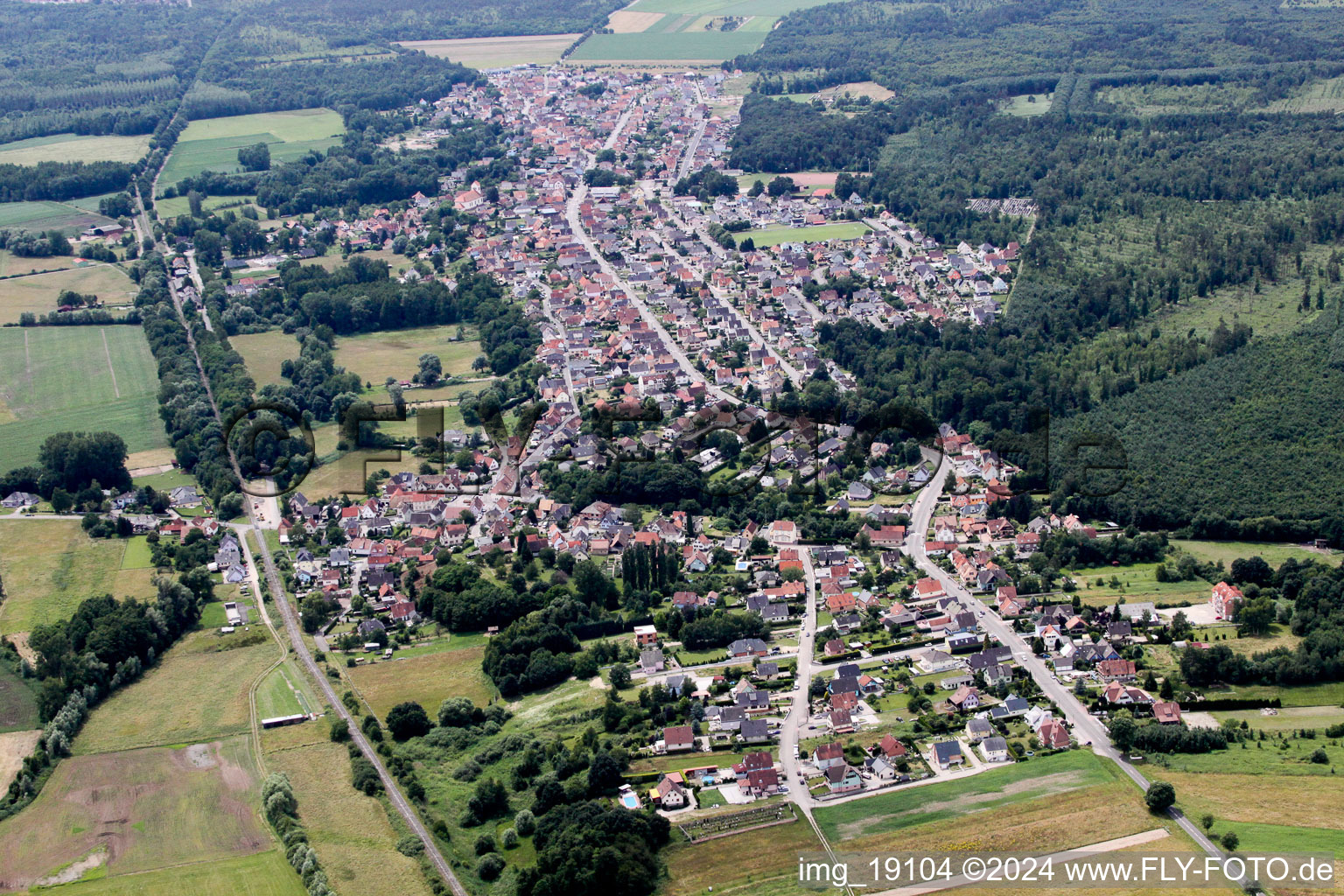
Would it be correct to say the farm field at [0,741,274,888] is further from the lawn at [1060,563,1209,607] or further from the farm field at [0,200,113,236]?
the farm field at [0,200,113,236]

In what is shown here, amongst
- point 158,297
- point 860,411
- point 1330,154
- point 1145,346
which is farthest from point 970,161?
point 158,297

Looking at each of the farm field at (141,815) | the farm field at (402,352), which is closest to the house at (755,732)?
the farm field at (141,815)

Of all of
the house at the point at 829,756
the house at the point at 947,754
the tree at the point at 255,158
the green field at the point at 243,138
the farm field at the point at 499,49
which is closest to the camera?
the house at the point at 829,756

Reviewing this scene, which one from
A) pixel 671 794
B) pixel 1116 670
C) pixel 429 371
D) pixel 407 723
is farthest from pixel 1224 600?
pixel 429 371

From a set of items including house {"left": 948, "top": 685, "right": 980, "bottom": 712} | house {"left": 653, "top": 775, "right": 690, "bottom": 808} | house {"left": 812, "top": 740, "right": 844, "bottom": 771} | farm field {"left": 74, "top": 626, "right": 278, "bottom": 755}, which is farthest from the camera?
farm field {"left": 74, "top": 626, "right": 278, "bottom": 755}

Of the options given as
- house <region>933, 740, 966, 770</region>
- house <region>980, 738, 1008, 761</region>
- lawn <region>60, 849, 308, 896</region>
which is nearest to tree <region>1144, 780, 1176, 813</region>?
house <region>980, 738, 1008, 761</region>

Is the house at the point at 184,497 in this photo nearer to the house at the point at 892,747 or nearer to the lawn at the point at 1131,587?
the house at the point at 892,747
